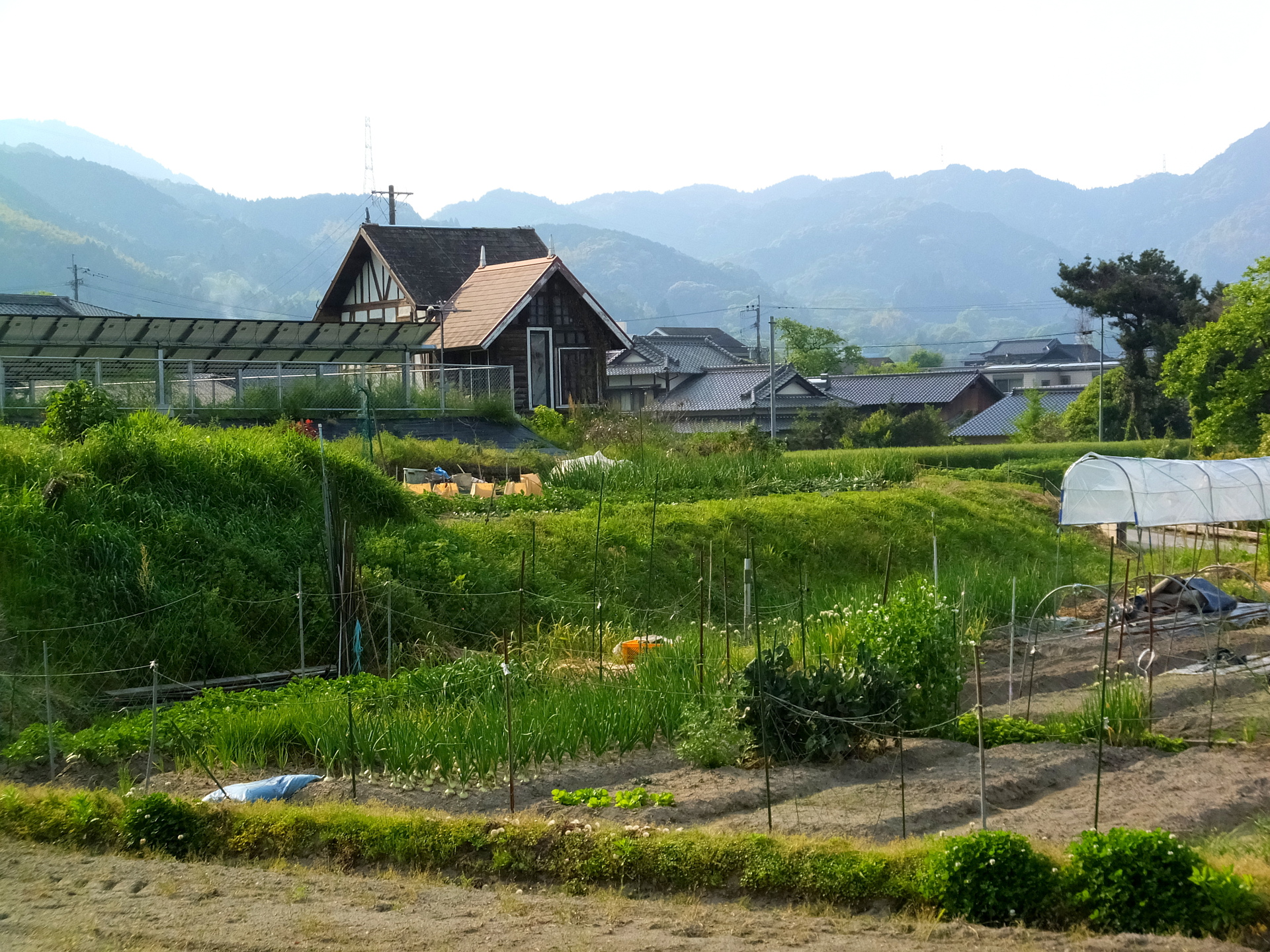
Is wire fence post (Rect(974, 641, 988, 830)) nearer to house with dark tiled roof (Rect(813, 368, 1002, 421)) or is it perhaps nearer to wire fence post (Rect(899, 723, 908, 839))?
wire fence post (Rect(899, 723, 908, 839))

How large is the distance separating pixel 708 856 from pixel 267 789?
294cm

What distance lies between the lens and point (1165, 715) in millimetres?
9219

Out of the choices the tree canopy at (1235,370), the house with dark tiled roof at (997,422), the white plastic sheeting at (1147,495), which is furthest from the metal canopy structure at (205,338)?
the house with dark tiled roof at (997,422)

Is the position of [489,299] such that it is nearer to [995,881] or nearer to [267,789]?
[267,789]

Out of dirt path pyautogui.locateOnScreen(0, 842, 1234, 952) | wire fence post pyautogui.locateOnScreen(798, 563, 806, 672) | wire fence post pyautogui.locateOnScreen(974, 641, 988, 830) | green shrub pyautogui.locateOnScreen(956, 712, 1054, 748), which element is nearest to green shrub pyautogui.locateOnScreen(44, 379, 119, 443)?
dirt path pyautogui.locateOnScreen(0, 842, 1234, 952)

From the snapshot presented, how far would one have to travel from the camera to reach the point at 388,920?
521 centimetres

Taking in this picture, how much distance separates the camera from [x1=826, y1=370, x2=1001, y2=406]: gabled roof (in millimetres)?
53312

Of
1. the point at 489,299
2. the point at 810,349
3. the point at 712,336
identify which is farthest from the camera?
the point at 712,336

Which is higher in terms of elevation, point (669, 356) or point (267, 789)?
point (669, 356)

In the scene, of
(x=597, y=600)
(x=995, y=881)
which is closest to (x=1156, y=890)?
(x=995, y=881)

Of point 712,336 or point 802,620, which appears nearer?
point 802,620

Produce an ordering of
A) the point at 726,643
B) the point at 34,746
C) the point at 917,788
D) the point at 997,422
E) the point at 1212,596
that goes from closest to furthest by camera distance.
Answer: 1. the point at 917,788
2. the point at 34,746
3. the point at 726,643
4. the point at 1212,596
5. the point at 997,422

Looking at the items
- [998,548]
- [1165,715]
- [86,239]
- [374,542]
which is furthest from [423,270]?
[86,239]

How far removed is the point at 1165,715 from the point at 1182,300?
3414 cm
